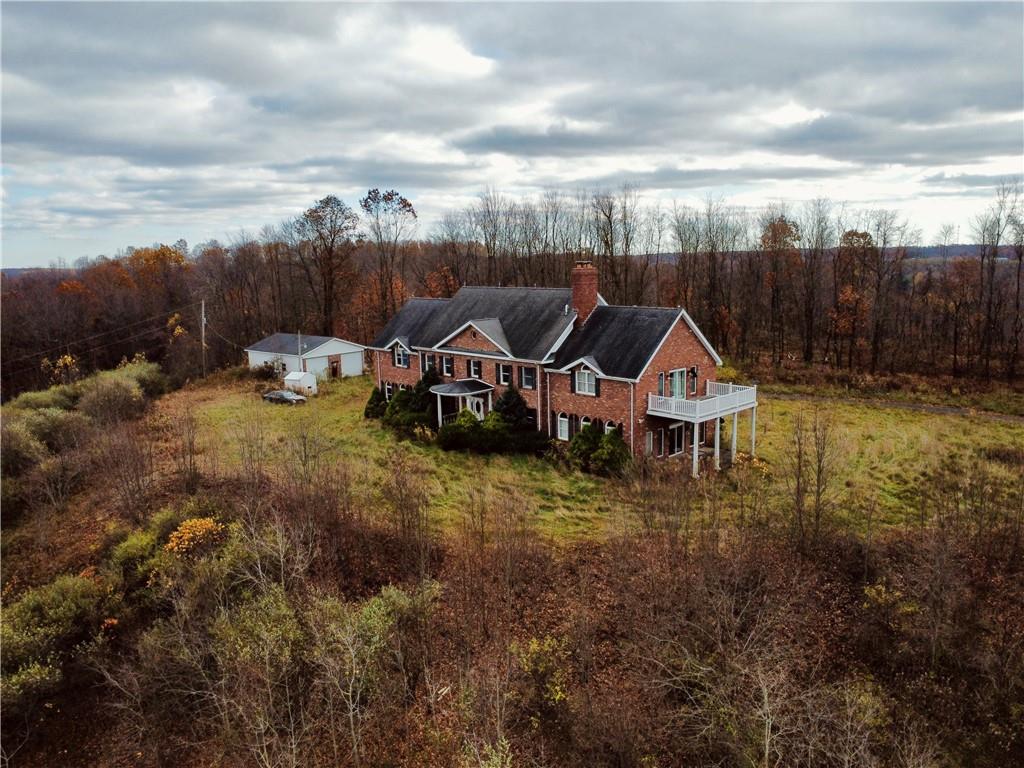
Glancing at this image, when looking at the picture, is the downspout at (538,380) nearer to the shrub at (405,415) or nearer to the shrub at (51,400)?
the shrub at (405,415)

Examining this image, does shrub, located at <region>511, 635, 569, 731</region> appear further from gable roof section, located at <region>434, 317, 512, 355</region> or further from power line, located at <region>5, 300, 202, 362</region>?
power line, located at <region>5, 300, 202, 362</region>

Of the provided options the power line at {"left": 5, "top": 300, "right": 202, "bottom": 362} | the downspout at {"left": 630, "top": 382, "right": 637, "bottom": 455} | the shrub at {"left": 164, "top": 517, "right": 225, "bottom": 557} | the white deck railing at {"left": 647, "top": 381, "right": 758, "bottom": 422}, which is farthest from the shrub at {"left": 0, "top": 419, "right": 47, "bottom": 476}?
the power line at {"left": 5, "top": 300, "right": 202, "bottom": 362}

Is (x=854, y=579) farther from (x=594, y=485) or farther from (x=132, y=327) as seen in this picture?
(x=132, y=327)

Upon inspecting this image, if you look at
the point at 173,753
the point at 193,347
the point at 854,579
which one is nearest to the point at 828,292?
the point at 854,579

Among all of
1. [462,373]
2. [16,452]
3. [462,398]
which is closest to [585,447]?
[462,398]

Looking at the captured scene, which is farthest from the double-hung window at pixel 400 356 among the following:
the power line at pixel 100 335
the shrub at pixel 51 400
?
the power line at pixel 100 335

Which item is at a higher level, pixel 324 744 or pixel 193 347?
pixel 193 347

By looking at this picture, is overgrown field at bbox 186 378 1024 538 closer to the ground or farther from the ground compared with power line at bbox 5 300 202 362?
closer to the ground

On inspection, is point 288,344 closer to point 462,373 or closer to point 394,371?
point 394,371
